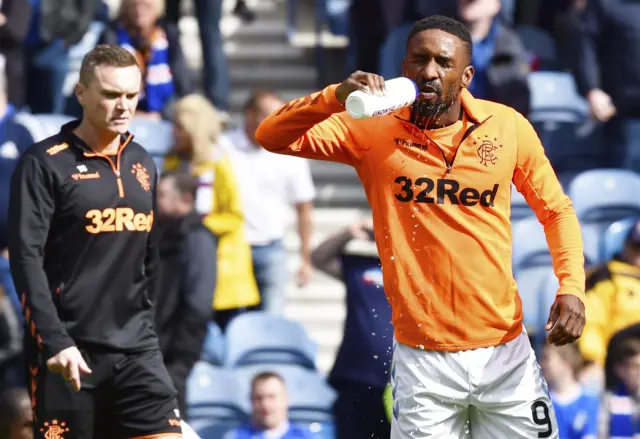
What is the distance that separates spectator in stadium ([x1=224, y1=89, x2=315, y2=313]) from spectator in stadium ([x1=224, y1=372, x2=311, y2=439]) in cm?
128

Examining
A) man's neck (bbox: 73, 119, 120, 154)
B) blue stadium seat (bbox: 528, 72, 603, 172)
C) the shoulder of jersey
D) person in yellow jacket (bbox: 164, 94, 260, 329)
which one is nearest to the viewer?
the shoulder of jersey

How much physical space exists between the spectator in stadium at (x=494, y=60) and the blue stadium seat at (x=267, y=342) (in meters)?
2.20

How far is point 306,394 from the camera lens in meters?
7.98

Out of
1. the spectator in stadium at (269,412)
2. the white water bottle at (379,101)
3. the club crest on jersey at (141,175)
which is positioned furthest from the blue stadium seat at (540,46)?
the white water bottle at (379,101)

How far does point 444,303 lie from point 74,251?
144 centimetres

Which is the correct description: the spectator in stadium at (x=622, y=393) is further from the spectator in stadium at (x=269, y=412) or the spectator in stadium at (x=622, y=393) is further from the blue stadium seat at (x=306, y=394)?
the spectator in stadium at (x=269, y=412)

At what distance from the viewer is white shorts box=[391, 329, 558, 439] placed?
507 cm

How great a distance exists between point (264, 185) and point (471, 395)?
4242 millimetres

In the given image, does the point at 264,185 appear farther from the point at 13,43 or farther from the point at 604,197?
the point at 604,197

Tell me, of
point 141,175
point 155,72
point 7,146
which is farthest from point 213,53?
point 141,175

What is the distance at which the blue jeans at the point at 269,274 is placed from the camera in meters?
8.90

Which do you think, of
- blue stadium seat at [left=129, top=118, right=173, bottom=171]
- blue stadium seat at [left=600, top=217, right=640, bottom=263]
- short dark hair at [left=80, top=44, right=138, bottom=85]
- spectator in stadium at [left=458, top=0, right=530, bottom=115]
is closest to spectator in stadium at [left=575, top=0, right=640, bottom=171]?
spectator in stadium at [left=458, top=0, right=530, bottom=115]

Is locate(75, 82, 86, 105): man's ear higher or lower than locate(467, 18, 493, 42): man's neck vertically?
lower

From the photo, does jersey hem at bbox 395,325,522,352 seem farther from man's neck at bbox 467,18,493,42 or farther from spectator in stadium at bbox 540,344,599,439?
man's neck at bbox 467,18,493,42
